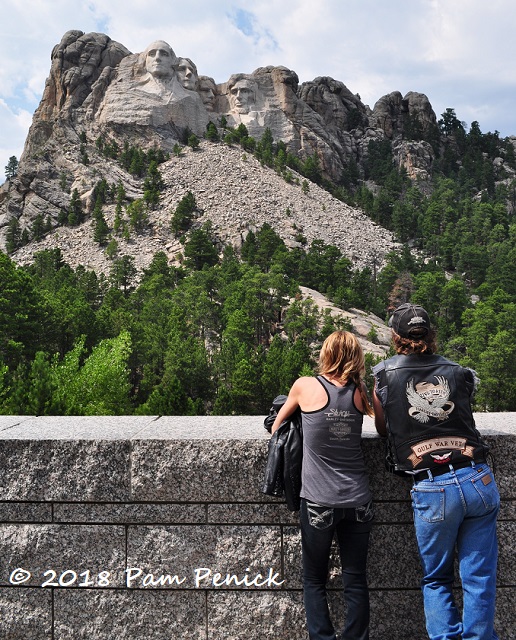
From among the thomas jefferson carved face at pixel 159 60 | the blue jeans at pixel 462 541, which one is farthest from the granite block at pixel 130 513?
the thomas jefferson carved face at pixel 159 60

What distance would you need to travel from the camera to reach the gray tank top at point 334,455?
2.78 m

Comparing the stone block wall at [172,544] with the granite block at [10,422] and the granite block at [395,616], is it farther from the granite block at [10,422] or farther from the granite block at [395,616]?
the granite block at [10,422]

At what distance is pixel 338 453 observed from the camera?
111 inches

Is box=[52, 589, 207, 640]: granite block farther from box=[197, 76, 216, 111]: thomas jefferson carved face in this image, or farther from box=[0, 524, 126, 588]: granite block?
box=[197, 76, 216, 111]: thomas jefferson carved face

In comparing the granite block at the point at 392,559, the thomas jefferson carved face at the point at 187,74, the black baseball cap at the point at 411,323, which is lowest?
the granite block at the point at 392,559

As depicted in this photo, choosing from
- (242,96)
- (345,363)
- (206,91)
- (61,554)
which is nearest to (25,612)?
(61,554)

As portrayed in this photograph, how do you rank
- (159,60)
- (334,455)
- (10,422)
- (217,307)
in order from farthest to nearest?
(159,60)
(217,307)
(10,422)
(334,455)

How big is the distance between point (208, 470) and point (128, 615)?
0.94 metres

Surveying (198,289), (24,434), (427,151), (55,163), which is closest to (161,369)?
(198,289)

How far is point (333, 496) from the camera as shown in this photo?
109 inches

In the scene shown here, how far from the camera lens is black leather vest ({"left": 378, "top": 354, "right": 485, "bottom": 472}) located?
272cm

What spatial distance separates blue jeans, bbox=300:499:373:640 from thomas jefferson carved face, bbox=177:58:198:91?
120877 millimetres

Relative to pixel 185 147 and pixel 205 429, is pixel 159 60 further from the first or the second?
pixel 205 429

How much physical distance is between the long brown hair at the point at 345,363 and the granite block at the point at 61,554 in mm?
1457
